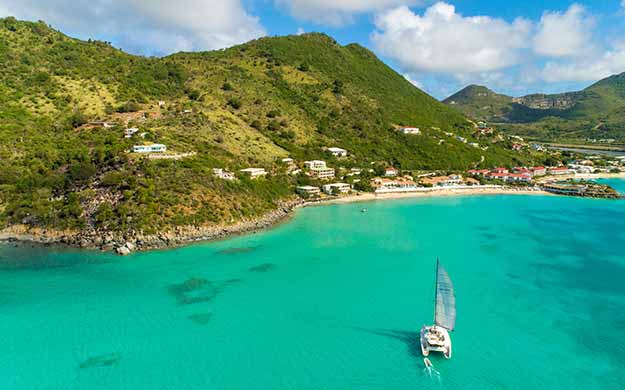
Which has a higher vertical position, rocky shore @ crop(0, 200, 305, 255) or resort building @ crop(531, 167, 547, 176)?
resort building @ crop(531, 167, 547, 176)

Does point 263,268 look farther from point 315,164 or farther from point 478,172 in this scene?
point 478,172

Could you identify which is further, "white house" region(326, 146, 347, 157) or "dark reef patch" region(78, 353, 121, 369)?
"white house" region(326, 146, 347, 157)

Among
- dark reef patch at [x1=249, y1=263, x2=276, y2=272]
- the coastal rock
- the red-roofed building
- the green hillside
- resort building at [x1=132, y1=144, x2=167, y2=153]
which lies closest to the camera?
dark reef patch at [x1=249, y1=263, x2=276, y2=272]

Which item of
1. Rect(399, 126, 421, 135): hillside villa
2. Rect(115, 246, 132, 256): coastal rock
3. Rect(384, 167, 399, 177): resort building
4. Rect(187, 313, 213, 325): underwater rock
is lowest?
Rect(187, 313, 213, 325): underwater rock

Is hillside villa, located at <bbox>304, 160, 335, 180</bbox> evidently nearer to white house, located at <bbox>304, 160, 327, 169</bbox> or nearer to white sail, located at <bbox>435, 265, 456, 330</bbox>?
white house, located at <bbox>304, 160, 327, 169</bbox>

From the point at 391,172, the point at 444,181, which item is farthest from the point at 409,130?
the point at 444,181

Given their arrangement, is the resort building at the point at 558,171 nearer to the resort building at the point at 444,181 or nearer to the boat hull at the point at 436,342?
the resort building at the point at 444,181

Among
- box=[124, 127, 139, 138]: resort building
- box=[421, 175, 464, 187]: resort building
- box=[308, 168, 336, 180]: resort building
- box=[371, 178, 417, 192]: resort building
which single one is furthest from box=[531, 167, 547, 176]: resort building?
box=[124, 127, 139, 138]: resort building
